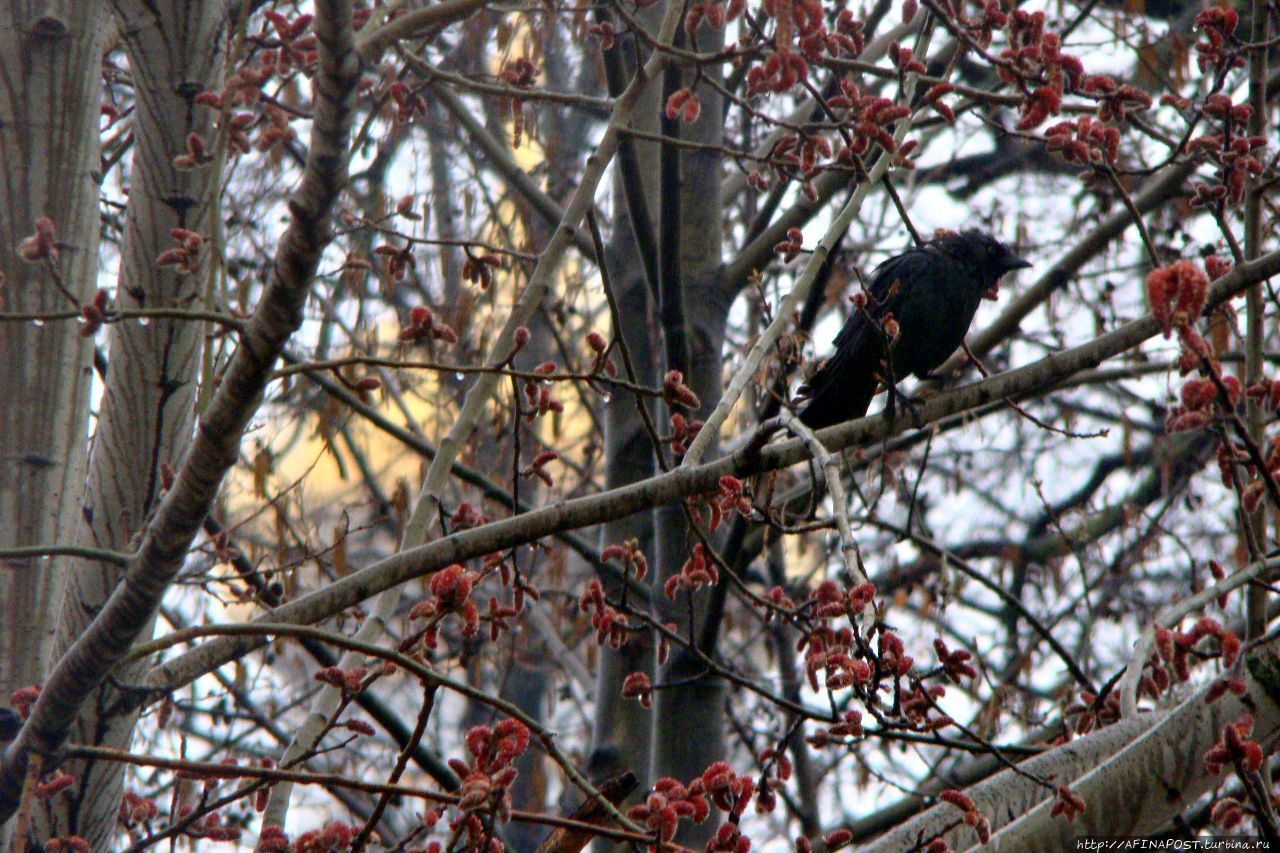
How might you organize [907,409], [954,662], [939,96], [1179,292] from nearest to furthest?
[1179,292]
[954,662]
[939,96]
[907,409]

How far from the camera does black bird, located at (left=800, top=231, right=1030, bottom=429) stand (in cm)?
484

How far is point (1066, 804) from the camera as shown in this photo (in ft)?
7.66

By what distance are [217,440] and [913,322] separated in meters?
3.55

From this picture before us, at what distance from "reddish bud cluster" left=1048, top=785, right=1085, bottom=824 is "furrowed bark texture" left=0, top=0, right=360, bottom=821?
1.53 meters

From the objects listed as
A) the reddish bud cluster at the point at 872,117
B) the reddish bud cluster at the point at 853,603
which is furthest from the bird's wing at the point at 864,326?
the reddish bud cluster at the point at 853,603

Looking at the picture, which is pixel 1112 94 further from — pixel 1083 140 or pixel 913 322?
pixel 913 322

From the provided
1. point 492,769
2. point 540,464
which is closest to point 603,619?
point 540,464

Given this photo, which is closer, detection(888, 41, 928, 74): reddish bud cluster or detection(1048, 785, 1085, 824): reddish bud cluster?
detection(1048, 785, 1085, 824): reddish bud cluster

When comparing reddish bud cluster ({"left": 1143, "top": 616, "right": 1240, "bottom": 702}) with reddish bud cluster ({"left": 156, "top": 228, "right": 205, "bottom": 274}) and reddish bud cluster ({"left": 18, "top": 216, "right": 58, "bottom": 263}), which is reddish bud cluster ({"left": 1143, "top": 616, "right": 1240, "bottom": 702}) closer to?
reddish bud cluster ({"left": 156, "top": 228, "right": 205, "bottom": 274})

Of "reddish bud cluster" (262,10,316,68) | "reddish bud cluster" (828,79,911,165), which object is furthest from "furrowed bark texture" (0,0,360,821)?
"reddish bud cluster" (828,79,911,165)

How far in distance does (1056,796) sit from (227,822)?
9.80 feet

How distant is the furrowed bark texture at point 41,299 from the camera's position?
2449mm

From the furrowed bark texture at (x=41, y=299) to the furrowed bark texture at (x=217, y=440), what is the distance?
0.51 m

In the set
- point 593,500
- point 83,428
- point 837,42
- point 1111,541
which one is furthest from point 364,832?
point 1111,541
